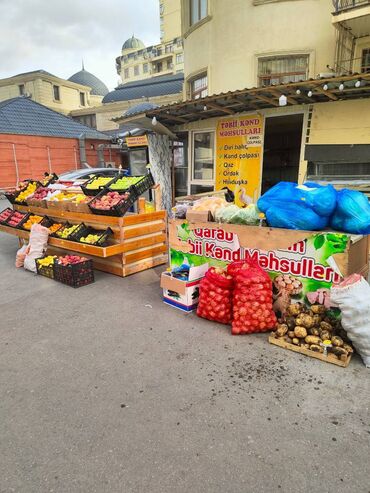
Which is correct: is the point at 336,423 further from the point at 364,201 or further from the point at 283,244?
the point at 364,201

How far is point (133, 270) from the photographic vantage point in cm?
589

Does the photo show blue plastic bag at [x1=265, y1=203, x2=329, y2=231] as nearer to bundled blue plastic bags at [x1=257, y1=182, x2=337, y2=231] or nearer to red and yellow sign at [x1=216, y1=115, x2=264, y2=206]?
bundled blue plastic bags at [x1=257, y1=182, x2=337, y2=231]

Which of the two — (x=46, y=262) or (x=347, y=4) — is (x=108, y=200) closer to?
(x=46, y=262)

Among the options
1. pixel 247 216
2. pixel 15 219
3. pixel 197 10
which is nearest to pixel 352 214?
pixel 247 216

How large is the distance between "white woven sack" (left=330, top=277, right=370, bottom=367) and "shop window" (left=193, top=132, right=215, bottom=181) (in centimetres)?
644

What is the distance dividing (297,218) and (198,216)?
1.39 meters

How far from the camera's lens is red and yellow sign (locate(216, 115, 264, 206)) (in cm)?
780

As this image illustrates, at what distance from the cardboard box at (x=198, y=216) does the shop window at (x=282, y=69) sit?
584cm

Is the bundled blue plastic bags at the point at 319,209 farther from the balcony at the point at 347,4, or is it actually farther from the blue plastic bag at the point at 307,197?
the balcony at the point at 347,4

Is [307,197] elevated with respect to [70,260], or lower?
elevated

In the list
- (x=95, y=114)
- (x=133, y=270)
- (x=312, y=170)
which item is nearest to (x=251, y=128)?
(x=312, y=170)

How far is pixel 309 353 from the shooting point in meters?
3.21

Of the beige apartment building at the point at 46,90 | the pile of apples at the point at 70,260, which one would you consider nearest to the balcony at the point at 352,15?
the pile of apples at the point at 70,260

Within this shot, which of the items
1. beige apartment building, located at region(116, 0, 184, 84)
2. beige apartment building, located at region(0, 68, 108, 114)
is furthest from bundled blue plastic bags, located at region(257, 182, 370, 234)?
beige apartment building, located at region(116, 0, 184, 84)
